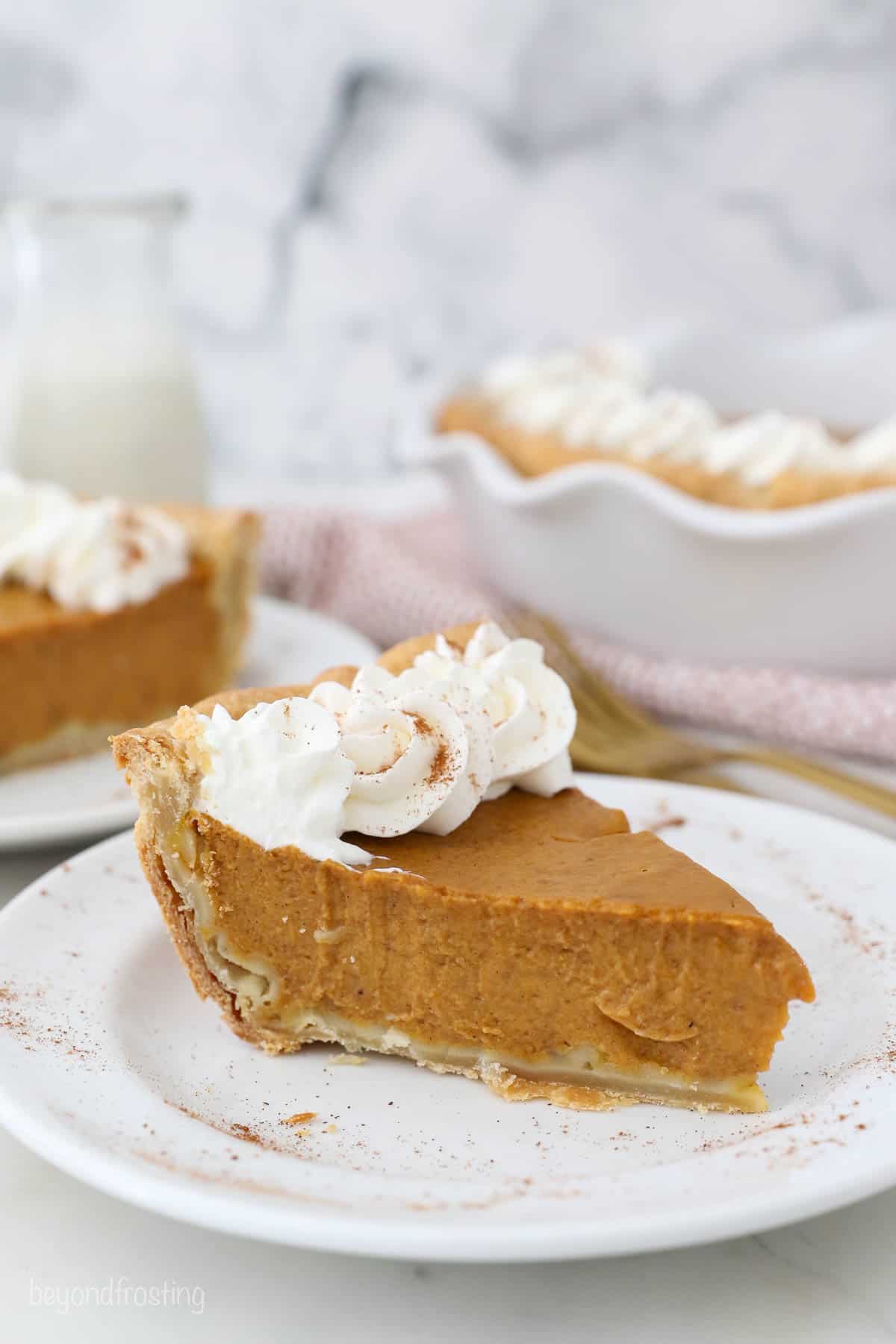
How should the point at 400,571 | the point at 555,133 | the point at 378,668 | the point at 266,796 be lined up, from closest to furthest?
the point at 266,796 → the point at 378,668 → the point at 400,571 → the point at 555,133

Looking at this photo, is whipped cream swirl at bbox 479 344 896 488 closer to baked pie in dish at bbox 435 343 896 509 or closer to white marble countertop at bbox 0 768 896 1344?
baked pie in dish at bbox 435 343 896 509

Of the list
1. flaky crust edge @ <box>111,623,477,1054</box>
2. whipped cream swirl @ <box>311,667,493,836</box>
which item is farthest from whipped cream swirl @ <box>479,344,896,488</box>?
flaky crust edge @ <box>111,623,477,1054</box>

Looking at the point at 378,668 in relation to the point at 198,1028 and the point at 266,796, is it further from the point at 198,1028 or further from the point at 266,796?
the point at 198,1028

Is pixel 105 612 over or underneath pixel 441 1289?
underneath

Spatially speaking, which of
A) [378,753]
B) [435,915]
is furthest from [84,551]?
[435,915]

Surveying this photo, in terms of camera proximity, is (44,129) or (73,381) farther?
(44,129)

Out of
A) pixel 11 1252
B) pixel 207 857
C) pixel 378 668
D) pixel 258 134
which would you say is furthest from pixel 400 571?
pixel 258 134

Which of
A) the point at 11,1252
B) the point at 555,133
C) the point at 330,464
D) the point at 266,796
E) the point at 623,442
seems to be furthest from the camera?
the point at 330,464

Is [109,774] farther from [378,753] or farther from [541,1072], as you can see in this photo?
[541,1072]
